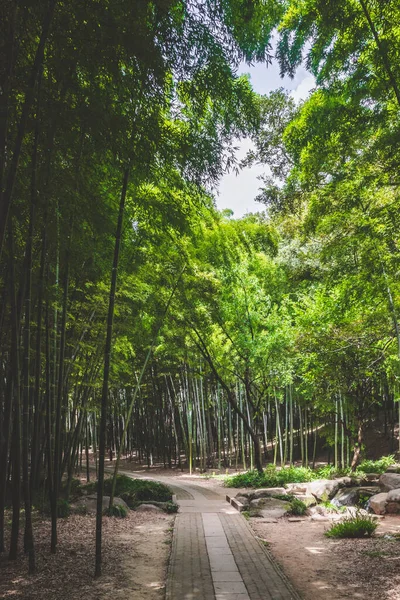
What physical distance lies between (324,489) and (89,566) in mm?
5834

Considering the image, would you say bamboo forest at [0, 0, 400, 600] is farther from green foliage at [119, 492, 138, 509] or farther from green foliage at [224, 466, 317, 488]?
green foliage at [224, 466, 317, 488]

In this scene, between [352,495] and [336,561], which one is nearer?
[336,561]

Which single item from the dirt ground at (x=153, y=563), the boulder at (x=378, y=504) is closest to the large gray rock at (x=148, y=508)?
the dirt ground at (x=153, y=563)

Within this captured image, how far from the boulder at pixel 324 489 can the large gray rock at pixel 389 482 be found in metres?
0.87

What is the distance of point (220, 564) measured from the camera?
4.18m

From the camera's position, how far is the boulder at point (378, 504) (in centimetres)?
716

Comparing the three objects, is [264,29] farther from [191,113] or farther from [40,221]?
[40,221]

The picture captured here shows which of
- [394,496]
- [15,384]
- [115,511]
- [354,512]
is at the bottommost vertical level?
[354,512]

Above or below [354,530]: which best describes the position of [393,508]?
below

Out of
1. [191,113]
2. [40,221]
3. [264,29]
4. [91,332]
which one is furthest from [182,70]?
[91,332]

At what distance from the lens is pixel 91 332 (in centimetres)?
721

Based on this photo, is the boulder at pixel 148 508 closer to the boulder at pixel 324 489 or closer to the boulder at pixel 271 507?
the boulder at pixel 271 507

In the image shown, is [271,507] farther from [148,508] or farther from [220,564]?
[220,564]

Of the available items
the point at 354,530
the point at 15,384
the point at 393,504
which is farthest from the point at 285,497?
the point at 15,384
